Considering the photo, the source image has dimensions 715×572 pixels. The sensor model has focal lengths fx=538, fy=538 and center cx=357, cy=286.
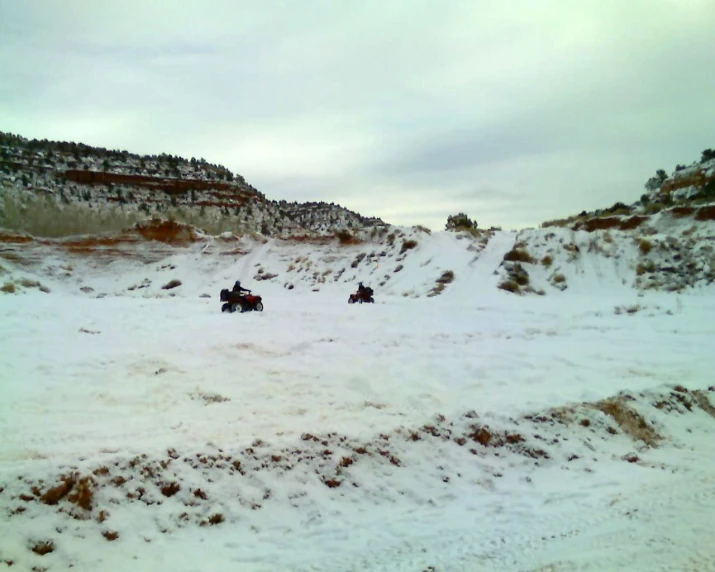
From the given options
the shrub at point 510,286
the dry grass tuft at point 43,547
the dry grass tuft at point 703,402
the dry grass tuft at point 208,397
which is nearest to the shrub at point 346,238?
the shrub at point 510,286

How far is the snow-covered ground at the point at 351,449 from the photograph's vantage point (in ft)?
13.1

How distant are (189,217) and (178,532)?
5589 centimetres

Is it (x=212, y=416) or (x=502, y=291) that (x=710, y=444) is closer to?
(x=212, y=416)

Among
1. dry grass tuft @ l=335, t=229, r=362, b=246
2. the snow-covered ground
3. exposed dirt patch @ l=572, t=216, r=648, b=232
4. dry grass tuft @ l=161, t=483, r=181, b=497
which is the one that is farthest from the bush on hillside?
dry grass tuft @ l=161, t=483, r=181, b=497

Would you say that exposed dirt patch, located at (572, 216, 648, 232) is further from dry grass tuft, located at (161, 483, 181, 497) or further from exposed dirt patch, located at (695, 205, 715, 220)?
dry grass tuft, located at (161, 483, 181, 497)

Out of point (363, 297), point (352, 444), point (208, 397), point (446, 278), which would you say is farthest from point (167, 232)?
point (352, 444)

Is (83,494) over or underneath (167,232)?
underneath

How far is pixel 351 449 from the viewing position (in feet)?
17.8

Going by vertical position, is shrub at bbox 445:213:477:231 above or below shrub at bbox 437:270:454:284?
above

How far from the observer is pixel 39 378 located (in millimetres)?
6816

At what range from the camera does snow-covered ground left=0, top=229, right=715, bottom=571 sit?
4004mm

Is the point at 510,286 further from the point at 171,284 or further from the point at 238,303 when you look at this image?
the point at 171,284

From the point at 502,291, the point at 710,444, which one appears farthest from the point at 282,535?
the point at 502,291

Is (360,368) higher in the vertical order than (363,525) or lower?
higher
